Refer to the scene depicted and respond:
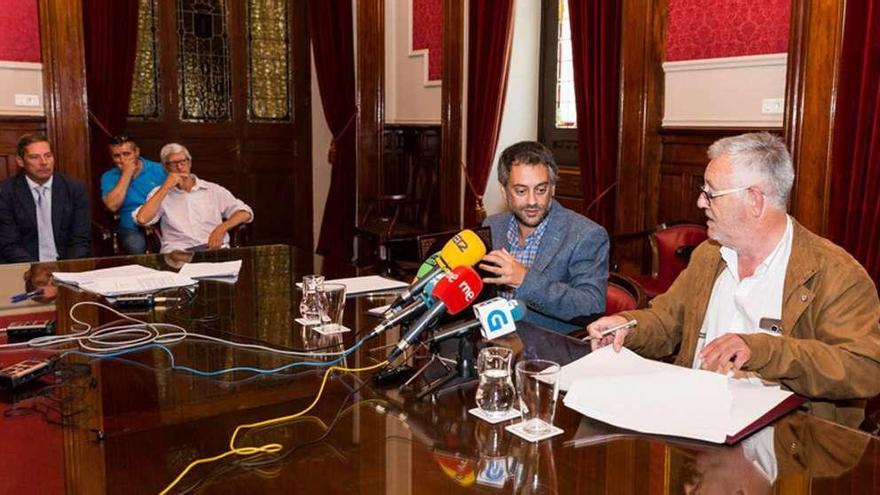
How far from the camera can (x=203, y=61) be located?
6.54 metres

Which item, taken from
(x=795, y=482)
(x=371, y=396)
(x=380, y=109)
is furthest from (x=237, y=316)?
(x=380, y=109)

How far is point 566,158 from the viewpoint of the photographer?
5520mm

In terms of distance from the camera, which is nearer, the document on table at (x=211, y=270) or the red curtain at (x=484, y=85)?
the document on table at (x=211, y=270)

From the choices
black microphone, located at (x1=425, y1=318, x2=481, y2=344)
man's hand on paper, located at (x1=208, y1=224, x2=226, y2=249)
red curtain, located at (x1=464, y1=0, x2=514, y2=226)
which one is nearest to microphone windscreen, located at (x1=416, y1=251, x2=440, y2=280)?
black microphone, located at (x1=425, y1=318, x2=481, y2=344)

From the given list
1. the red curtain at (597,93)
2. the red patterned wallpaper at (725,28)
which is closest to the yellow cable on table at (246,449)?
the red patterned wallpaper at (725,28)

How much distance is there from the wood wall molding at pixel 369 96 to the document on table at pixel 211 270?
4014 mm

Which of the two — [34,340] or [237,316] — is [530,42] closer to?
[237,316]

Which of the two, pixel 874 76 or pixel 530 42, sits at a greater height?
pixel 530 42

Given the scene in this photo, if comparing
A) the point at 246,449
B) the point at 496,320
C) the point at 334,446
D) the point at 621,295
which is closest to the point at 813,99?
the point at 621,295

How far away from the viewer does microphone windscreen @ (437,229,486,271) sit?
5.97 ft

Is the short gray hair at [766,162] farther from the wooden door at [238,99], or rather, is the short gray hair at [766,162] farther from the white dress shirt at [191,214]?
the wooden door at [238,99]

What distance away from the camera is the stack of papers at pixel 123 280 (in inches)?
101

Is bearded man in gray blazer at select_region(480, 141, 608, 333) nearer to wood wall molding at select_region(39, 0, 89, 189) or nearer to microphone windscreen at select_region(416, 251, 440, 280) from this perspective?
microphone windscreen at select_region(416, 251, 440, 280)

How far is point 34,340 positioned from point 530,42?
14.5ft
